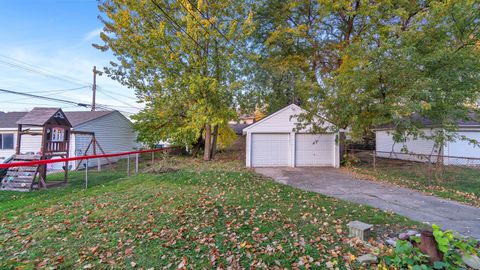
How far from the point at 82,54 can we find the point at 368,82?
50.3 feet

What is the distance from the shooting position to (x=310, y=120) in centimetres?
1177

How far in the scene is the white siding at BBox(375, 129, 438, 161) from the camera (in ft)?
46.6

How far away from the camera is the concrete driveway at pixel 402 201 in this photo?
4730 mm

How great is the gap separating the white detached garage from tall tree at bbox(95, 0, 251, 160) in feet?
7.24

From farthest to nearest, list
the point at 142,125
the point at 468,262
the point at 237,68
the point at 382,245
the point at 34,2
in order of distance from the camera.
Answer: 1. the point at 142,125
2. the point at 237,68
3. the point at 34,2
4. the point at 382,245
5. the point at 468,262

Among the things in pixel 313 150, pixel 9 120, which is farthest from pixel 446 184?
pixel 9 120

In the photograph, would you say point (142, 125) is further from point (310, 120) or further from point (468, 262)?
point (468, 262)

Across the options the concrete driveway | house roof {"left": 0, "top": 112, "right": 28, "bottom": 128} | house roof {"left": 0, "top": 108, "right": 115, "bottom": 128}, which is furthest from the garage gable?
house roof {"left": 0, "top": 112, "right": 28, "bottom": 128}

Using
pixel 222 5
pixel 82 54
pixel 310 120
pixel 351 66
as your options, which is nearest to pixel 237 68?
pixel 222 5

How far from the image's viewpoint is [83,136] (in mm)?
14195

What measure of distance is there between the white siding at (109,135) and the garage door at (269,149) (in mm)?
10011

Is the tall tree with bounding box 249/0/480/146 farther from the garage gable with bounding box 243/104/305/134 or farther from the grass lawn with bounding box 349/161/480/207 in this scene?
the grass lawn with bounding box 349/161/480/207

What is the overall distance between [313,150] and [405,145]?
5003 mm

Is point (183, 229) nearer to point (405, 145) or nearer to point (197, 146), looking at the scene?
point (405, 145)
